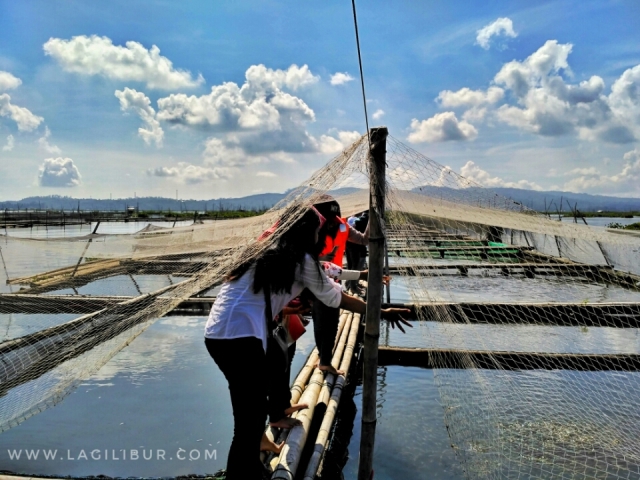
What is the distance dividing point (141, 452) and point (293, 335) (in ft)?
4.97

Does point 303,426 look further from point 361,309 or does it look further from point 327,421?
point 361,309


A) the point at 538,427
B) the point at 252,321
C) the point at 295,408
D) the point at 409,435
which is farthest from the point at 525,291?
the point at 252,321

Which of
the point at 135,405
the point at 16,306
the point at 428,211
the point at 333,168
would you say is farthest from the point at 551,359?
Result: the point at 16,306

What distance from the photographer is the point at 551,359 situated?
13.5 feet

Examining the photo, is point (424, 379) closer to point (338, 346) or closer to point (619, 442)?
point (338, 346)

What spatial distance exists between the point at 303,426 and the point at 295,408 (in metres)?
0.12

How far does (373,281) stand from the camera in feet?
6.66

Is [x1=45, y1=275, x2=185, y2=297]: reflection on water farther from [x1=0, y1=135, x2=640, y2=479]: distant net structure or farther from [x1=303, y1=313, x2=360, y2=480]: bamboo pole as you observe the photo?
[x1=303, y1=313, x2=360, y2=480]: bamboo pole

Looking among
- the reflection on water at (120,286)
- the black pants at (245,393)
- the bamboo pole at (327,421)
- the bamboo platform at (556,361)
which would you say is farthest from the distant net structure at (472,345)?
the reflection on water at (120,286)

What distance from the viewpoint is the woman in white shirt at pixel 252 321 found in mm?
1619

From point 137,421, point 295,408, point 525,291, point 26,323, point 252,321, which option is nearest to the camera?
point 252,321

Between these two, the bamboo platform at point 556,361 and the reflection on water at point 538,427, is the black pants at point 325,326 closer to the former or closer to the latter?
the reflection on water at point 538,427

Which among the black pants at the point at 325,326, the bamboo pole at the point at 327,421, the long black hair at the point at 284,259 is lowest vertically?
the bamboo pole at the point at 327,421

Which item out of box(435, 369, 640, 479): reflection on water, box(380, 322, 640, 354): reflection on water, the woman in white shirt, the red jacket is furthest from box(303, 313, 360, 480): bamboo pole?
box(380, 322, 640, 354): reflection on water
